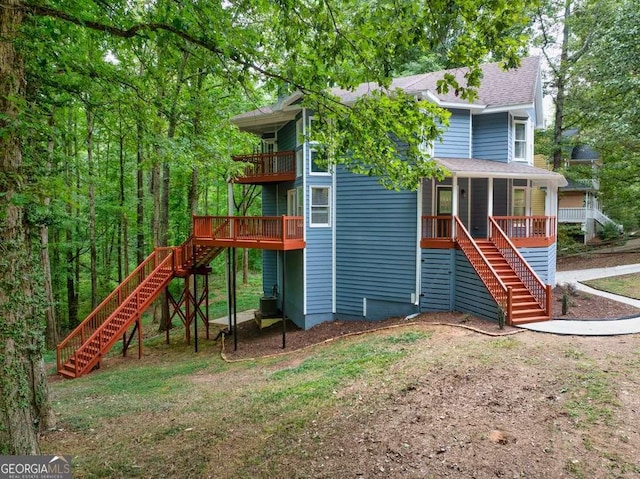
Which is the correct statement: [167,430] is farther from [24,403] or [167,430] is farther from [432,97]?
[432,97]

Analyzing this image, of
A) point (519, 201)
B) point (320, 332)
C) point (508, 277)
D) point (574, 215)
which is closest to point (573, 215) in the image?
point (574, 215)

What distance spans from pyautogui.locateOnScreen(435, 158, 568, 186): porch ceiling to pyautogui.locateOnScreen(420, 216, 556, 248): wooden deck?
1.36 m

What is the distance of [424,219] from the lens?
41.3ft

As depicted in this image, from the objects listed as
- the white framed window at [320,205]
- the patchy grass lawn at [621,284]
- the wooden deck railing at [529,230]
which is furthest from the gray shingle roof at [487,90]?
the patchy grass lawn at [621,284]

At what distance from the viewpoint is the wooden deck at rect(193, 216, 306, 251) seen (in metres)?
12.2

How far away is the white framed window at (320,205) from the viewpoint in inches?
543

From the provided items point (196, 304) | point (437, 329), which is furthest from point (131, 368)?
point (437, 329)

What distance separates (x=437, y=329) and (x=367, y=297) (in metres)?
4.04

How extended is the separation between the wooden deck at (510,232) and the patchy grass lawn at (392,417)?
3878 mm

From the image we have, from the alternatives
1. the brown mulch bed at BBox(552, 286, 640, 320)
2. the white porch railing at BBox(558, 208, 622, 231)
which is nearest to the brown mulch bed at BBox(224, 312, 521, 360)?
the brown mulch bed at BBox(552, 286, 640, 320)

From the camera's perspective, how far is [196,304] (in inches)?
576

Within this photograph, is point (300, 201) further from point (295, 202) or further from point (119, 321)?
point (119, 321)

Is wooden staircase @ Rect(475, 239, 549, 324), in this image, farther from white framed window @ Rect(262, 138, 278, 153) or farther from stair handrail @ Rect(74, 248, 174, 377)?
stair handrail @ Rect(74, 248, 174, 377)

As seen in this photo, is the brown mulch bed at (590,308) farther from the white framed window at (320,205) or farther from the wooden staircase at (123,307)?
the wooden staircase at (123,307)
